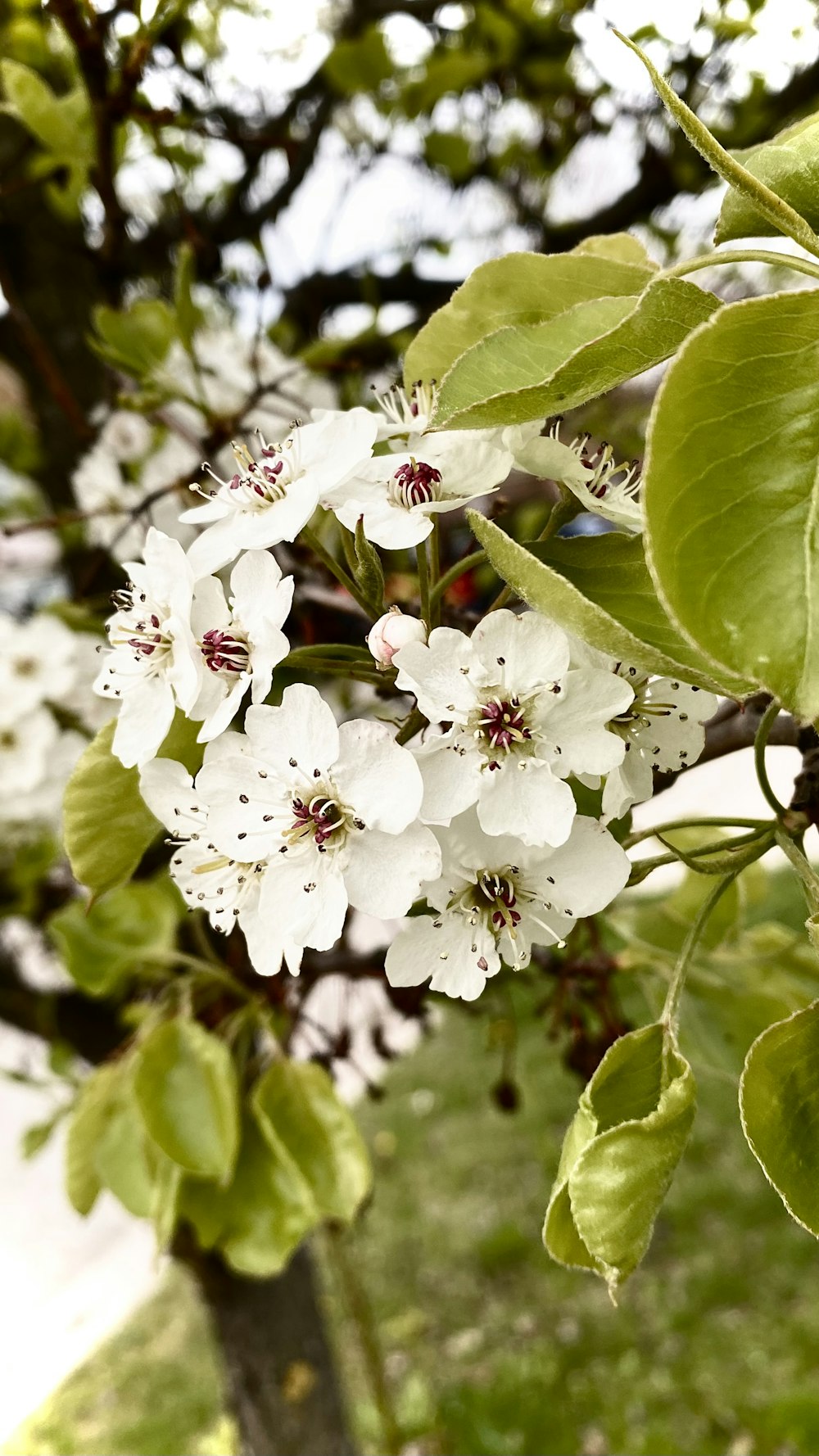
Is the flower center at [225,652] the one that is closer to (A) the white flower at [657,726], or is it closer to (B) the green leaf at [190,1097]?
(A) the white flower at [657,726]

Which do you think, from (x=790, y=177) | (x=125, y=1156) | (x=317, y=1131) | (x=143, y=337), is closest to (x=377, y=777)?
(x=790, y=177)

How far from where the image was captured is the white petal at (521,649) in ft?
1.13

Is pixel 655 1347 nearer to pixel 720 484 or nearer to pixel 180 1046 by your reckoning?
pixel 180 1046

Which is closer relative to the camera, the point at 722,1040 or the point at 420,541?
the point at 420,541

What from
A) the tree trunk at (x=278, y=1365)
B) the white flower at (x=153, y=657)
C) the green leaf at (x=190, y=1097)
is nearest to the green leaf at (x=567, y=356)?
the white flower at (x=153, y=657)

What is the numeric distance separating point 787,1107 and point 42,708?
841 mm

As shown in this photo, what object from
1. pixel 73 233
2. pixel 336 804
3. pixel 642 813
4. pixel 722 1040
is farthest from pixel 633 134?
pixel 642 813

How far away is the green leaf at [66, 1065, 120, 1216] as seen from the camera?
0.78 meters

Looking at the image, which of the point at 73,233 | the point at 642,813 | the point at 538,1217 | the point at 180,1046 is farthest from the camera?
the point at 642,813

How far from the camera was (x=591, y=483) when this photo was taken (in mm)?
423

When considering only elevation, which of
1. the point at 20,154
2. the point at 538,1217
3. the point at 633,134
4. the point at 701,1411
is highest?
the point at 20,154

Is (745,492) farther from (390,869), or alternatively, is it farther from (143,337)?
(143,337)

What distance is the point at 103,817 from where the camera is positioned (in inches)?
17.6

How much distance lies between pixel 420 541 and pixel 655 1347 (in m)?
2.11
